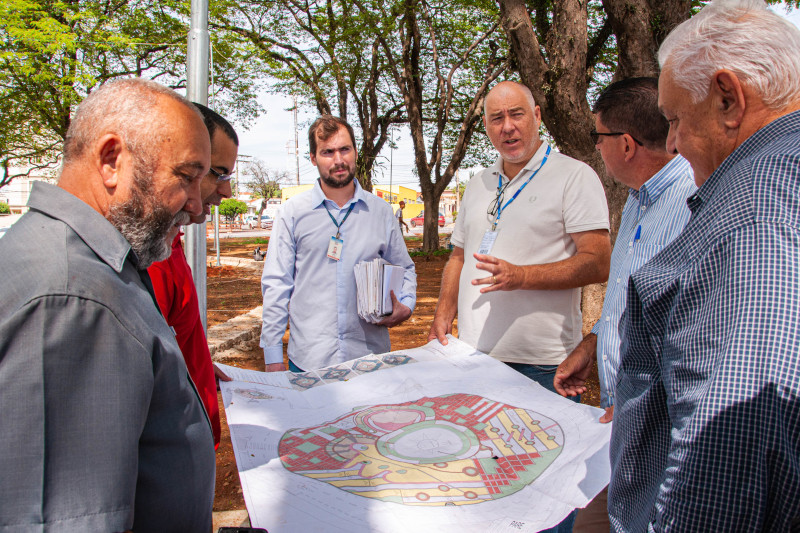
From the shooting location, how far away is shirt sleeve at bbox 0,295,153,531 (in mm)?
831

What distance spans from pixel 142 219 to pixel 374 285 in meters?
1.59

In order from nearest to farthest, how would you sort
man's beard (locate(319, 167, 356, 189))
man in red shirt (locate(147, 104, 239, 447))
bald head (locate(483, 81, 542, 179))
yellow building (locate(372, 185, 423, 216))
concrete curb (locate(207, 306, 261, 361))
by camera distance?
man in red shirt (locate(147, 104, 239, 447)) < bald head (locate(483, 81, 542, 179)) < man's beard (locate(319, 167, 356, 189)) < concrete curb (locate(207, 306, 261, 361)) < yellow building (locate(372, 185, 423, 216))

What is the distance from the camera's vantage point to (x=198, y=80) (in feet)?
10.1

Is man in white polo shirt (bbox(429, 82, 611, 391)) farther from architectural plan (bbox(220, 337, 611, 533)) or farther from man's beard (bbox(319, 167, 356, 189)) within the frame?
man's beard (bbox(319, 167, 356, 189))

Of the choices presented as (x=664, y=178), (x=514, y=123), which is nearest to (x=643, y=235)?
(x=664, y=178)

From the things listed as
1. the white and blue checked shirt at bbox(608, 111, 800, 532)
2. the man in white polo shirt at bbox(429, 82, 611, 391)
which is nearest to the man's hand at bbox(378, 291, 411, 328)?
the man in white polo shirt at bbox(429, 82, 611, 391)

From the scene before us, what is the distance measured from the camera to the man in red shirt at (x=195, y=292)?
1.85m

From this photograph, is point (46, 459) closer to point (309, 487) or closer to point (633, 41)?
point (309, 487)

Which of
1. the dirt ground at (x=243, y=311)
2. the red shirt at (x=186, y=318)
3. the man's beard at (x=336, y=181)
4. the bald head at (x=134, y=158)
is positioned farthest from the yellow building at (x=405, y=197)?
the bald head at (x=134, y=158)

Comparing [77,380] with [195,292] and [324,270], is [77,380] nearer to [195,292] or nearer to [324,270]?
[195,292]

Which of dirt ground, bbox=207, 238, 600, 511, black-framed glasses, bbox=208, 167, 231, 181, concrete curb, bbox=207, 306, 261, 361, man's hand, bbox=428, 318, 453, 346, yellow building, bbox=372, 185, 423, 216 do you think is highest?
yellow building, bbox=372, 185, 423, 216

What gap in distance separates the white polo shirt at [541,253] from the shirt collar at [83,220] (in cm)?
171


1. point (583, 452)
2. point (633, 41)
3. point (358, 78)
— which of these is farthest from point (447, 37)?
point (583, 452)

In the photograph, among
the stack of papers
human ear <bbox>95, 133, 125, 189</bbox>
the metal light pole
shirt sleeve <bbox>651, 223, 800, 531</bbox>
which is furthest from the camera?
the metal light pole
